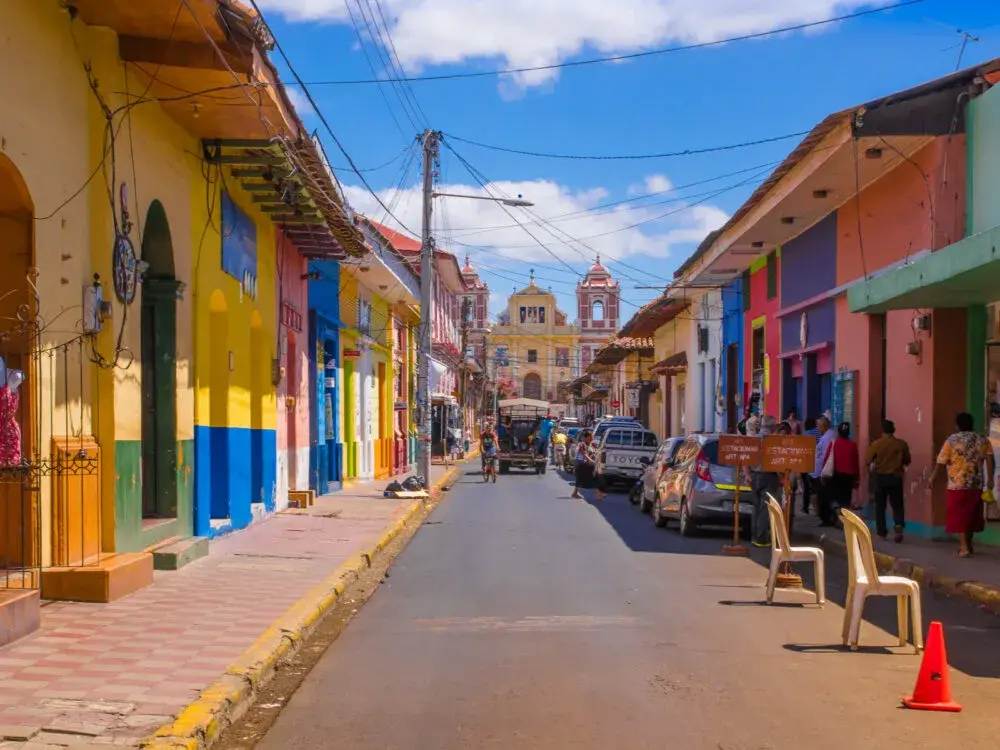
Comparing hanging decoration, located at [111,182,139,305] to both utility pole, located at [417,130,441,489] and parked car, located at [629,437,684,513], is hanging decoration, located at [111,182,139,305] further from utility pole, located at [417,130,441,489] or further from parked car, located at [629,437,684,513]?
utility pole, located at [417,130,441,489]

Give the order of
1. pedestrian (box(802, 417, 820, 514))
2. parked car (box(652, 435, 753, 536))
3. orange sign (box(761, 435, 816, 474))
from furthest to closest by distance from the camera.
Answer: pedestrian (box(802, 417, 820, 514)), parked car (box(652, 435, 753, 536)), orange sign (box(761, 435, 816, 474))

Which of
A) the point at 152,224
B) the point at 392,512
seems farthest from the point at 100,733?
the point at 392,512

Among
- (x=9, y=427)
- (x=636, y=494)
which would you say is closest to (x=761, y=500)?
(x=636, y=494)

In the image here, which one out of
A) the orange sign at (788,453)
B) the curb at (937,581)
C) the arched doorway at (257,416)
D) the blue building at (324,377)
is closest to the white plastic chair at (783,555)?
the curb at (937,581)

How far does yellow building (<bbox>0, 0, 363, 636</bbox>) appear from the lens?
936 centimetres

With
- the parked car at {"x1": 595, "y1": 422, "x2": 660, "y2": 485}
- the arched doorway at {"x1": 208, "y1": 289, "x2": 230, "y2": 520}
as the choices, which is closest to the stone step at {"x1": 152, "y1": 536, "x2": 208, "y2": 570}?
the arched doorway at {"x1": 208, "y1": 289, "x2": 230, "y2": 520}

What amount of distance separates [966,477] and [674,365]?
83.9ft

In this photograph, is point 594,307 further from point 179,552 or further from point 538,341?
point 179,552

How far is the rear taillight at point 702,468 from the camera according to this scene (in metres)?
17.1

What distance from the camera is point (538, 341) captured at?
11025cm

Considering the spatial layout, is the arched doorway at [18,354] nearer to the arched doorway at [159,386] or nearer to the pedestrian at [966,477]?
the arched doorway at [159,386]

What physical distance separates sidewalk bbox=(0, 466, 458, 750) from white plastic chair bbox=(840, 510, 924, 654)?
4177 millimetres

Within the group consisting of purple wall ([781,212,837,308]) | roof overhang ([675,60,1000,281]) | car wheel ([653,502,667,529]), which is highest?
roof overhang ([675,60,1000,281])

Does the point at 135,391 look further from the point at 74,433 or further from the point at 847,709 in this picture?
the point at 847,709
